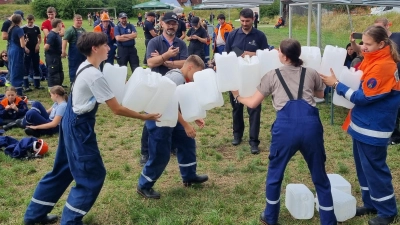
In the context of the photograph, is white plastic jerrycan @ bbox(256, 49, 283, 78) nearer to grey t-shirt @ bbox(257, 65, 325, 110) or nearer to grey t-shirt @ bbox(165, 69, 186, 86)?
grey t-shirt @ bbox(257, 65, 325, 110)

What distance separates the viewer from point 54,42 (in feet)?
33.1

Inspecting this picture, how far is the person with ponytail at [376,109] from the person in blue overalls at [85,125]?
5.85ft

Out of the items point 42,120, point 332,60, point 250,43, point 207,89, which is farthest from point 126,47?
point 332,60

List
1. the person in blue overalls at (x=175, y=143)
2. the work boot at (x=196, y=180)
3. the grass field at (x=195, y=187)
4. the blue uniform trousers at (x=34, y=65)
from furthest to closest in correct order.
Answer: the blue uniform trousers at (x=34, y=65), the work boot at (x=196, y=180), the person in blue overalls at (x=175, y=143), the grass field at (x=195, y=187)

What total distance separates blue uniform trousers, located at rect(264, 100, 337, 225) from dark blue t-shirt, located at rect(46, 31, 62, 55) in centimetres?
736

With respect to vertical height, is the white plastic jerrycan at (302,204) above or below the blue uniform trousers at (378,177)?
below

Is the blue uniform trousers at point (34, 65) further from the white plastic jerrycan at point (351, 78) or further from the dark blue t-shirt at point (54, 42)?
the white plastic jerrycan at point (351, 78)

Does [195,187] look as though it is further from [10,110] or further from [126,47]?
[126,47]

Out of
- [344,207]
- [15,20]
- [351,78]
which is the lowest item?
[344,207]

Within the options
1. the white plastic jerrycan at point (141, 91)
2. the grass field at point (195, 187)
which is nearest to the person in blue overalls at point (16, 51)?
the grass field at point (195, 187)

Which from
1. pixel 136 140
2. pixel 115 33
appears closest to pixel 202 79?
pixel 136 140

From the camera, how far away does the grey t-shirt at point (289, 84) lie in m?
3.93

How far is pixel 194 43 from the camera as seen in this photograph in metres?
13.1

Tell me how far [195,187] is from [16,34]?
22.7 ft
